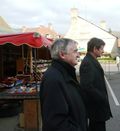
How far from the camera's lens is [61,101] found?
3.36 m

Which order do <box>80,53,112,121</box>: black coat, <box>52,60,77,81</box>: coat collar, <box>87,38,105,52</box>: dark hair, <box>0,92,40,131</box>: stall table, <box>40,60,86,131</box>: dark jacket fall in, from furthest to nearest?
<box>0,92,40,131</box>: stall table < <box>87,38,105,52</box>: dark hair < <box>80,53,112,121</box>: black coat < <box>52,60,77,81</box>: coat collar < <box>40,60,86,131</box>: dark jacket

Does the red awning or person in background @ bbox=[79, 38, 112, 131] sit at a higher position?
the red awning

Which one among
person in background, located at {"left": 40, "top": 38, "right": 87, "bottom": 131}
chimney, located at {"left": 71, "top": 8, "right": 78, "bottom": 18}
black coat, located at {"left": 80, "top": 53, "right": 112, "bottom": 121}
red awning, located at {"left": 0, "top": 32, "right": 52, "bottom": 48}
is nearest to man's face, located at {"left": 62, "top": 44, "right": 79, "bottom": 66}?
person in background, located at {"left": 40, "top": 38, "right": 87, "bottom": 131}

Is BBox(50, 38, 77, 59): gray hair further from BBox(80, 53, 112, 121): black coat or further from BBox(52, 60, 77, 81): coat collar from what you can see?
BBox(80, 53, 112, 121): black coat

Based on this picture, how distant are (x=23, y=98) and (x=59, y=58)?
469 cm

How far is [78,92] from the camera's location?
361cm

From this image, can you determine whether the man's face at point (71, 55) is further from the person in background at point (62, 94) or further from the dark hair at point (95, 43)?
the dark hair at point (95, 43)

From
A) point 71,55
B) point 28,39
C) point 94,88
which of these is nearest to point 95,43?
point 94,88

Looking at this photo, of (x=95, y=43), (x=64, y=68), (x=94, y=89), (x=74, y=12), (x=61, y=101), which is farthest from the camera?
(x=74, y=12)

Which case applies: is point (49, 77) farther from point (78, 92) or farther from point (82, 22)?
point (82, 22)

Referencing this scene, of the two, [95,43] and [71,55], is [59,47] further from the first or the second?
[95,43]

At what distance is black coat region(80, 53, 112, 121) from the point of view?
5145 millimetres


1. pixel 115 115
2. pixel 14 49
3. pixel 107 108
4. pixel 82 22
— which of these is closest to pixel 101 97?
pixel 107 108

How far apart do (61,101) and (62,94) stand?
0.21ft
